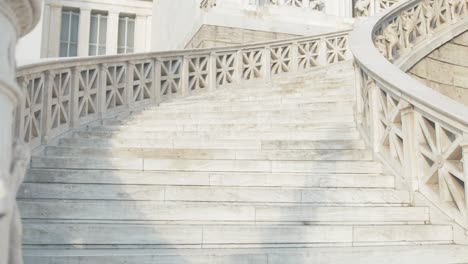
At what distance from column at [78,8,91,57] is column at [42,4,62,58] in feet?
2.36

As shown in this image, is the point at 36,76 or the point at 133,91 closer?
the point at 36,76

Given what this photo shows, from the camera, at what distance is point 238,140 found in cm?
625

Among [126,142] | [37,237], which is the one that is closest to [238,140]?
[126,142]

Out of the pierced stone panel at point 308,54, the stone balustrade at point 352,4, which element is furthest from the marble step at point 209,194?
the stone balustrade at point 352,4

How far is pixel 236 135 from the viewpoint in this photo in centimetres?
652

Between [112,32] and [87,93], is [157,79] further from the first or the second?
[112,32]

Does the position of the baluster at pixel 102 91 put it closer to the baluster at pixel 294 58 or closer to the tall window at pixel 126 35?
the baluster at pixel 294 58

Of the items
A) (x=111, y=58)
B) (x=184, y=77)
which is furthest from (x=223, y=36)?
(x=111, y=58)

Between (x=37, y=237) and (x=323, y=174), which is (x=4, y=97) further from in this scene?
(x=323, y=174)

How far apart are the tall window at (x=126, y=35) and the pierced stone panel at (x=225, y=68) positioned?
9703 millimetres

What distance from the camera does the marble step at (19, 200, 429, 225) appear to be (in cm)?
432

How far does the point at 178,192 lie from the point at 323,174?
142 centimetres

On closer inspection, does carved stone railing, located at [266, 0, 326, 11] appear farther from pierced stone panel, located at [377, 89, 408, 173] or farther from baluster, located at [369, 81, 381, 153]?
pierced stone panel, located at [377, 89, 408, 173]

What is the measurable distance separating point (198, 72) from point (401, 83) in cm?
553
